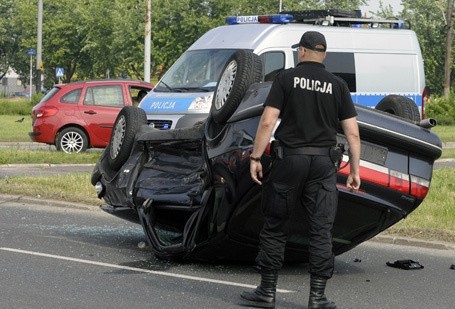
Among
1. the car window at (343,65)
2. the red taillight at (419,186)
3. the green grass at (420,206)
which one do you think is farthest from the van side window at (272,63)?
the red taillight at (419,186)

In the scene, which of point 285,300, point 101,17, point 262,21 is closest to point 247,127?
point 285,300

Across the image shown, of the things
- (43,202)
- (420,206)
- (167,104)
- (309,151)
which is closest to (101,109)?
(167,104)

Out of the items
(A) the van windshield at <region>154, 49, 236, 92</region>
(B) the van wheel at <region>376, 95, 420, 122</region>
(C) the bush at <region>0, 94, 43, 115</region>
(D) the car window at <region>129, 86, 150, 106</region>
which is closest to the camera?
(B) the van wheel at <region>376, 95, 420, 122</region>

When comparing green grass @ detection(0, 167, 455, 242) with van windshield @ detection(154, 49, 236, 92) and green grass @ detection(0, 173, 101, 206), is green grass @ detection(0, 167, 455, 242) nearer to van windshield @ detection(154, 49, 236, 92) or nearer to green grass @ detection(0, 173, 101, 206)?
green grass @ detection(0, 173, 101, 206)

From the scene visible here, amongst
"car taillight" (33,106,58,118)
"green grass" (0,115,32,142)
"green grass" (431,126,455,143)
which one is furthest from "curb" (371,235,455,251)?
"green grass" (431,126,455,143)

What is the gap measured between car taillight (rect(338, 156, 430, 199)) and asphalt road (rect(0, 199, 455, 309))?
0.77m

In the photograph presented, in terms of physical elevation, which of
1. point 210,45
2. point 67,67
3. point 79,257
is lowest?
point 67,67

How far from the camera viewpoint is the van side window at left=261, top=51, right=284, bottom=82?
18.2 meters

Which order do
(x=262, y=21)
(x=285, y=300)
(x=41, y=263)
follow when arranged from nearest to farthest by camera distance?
(x=285, y=300) < (x=41, y=263) < (x=262, y=21)

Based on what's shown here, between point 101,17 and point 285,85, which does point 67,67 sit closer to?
point 101,17

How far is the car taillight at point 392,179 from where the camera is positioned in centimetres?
823

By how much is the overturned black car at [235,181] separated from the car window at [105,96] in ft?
43.4

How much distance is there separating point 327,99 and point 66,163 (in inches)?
534

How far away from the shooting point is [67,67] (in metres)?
80.5
